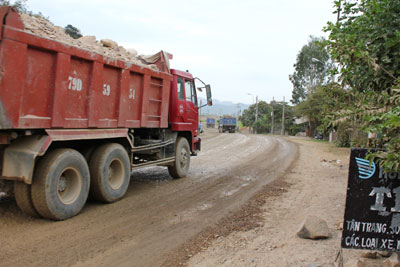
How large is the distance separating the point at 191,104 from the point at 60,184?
5.15m

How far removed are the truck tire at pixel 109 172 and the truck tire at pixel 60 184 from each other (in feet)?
1.18

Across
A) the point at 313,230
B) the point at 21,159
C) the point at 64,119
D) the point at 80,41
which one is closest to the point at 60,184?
the point at 21,159

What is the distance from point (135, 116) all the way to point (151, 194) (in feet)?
5.79

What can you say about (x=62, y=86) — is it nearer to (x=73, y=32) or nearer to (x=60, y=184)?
(x=60, y=184)

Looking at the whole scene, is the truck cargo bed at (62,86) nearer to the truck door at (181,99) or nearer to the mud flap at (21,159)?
the mud flap at (21,159)

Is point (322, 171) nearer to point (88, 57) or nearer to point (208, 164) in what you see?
point (208, 164)

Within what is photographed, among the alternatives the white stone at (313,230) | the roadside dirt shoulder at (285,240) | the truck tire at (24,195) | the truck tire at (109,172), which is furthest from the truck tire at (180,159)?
the white stone at (313,230)

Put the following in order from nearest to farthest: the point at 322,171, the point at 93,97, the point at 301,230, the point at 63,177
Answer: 1. the point at 301,230
2. the point at 63,177
3. the point at 93,97
4. the point at 322,171

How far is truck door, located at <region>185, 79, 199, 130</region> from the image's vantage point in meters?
9.52

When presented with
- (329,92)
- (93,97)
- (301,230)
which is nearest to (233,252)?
(301,230)

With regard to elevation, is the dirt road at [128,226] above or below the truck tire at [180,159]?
below

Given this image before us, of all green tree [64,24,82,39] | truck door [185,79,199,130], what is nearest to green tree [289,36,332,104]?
green tree [64,24,82,39]

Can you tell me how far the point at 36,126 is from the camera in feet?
15.7

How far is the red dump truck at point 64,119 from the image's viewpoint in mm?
4445
